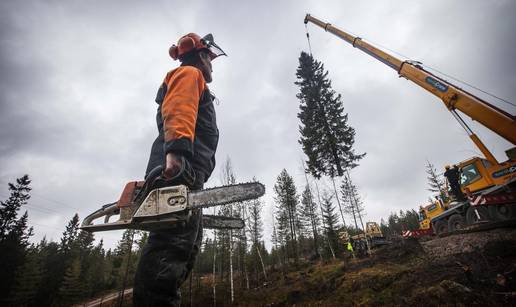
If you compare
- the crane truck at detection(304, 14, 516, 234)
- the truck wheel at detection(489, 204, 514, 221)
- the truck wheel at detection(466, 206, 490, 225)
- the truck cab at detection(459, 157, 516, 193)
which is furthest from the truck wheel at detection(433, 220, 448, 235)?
the truck wheel at detection(489, 204, 514, 221)

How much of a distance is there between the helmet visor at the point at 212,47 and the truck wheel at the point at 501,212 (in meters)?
A: 13.1

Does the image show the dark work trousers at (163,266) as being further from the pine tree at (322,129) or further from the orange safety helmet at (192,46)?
the pine tree at (322,129)

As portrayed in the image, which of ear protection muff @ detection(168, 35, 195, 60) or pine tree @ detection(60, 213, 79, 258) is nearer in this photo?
ear protection muff @ detection(168, 35, 195, 60)

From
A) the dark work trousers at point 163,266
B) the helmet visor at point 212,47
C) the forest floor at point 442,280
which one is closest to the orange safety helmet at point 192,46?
the helmet visor at point 212,47

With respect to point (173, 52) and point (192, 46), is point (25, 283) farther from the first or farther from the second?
point (192, 46)

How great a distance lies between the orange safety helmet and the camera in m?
2.14

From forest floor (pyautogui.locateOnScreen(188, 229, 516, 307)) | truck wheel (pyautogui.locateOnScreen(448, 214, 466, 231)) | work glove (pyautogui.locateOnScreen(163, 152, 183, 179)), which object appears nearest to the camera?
work glove (pyautogui.locateOnScreen(163, 152, 183, 179))

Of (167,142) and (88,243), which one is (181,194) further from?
(88,243)

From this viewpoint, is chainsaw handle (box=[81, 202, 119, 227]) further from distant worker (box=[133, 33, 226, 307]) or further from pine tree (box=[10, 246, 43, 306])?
pine tree (box=[10, 246, 43, 306])

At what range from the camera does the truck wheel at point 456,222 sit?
11.7 m

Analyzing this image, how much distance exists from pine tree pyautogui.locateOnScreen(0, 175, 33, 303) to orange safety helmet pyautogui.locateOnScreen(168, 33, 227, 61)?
134 feet

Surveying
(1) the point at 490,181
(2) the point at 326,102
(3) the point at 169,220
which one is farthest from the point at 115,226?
(2) the point at 326,102

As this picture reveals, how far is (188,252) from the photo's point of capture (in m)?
1.48

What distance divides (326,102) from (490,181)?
10.0 meters
